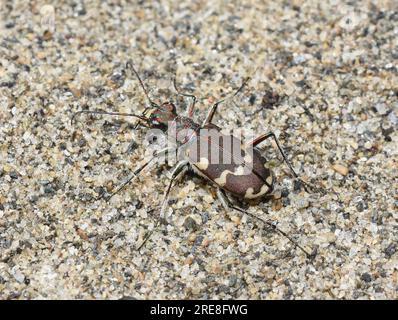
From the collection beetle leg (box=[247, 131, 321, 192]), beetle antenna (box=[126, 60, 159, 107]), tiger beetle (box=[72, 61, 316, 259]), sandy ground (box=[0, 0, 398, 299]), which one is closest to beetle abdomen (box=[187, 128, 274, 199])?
tiger beetle (box=[72, 61, 316, 259])

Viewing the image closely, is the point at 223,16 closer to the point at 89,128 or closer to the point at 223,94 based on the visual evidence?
the point at 223,94

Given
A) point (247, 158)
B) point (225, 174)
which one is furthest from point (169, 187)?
point (247, 158)

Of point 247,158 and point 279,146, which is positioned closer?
point 247,158

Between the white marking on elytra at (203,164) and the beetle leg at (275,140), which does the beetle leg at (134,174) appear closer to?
the white marking on elytra at (203,164)

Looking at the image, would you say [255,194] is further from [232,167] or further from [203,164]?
[203,164]

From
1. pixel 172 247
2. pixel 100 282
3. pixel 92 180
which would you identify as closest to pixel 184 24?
pixel 92 180

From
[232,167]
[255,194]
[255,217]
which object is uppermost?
[232,167]

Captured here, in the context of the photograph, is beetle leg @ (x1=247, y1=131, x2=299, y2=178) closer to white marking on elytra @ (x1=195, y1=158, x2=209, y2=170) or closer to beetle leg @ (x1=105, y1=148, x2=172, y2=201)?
white marking on elytra @ (x1=195, y1=158, x2=209, y2=170)
